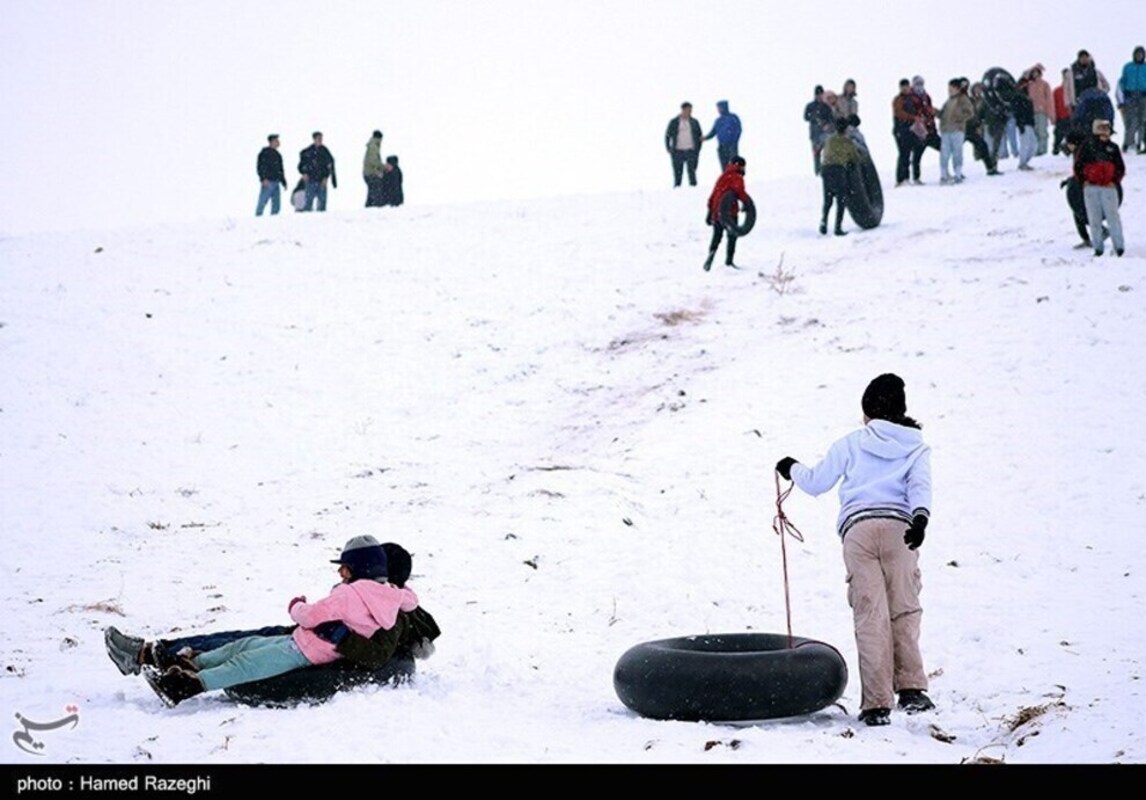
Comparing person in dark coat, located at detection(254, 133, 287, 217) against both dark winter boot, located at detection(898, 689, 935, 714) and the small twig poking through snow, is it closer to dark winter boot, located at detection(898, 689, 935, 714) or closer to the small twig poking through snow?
the small twig poking through snow

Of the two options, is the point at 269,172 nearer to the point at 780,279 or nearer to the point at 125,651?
the point at 780,279

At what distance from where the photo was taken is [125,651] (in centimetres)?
630

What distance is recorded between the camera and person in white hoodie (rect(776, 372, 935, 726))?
6434mm

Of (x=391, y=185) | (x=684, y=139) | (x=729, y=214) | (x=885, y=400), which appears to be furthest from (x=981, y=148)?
(x=885, y=400)

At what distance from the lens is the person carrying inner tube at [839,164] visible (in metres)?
20.6

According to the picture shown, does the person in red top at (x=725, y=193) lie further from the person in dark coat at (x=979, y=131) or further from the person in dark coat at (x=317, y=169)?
the person in dark coat at (x=317, y=169)

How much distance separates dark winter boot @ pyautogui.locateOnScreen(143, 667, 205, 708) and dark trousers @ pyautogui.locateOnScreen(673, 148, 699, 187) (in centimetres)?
2209

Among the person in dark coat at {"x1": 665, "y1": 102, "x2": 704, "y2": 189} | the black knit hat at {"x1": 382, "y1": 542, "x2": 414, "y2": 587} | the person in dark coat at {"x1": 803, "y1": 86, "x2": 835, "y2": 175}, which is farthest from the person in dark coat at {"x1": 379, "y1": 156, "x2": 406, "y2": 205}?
the black knit hat at {"x1": 382, "y1": 542, "x2": 414, "y2": 587}

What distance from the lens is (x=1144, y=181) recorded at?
2208 centimetres

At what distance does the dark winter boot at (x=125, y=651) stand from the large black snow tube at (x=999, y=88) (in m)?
23.1

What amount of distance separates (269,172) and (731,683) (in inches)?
830

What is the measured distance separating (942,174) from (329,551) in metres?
18.4

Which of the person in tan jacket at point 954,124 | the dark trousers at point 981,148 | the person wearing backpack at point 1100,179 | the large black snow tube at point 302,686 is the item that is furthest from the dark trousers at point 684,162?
the large black snow tube at point 302,686

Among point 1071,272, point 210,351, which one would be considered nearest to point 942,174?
point 1071,272
